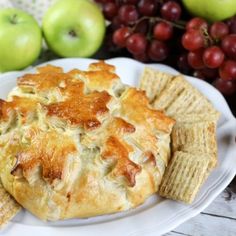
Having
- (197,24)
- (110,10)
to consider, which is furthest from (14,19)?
(197,24)

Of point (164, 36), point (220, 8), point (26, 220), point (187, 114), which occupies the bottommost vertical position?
point (26, 220)

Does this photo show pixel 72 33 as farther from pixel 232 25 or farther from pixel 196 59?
pixel 232 25

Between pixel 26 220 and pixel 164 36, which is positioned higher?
pixel 164 36

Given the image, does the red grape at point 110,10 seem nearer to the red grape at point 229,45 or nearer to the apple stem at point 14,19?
the apple stem at point 14,19

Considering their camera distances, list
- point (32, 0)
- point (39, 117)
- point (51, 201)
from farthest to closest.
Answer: point (32, 0)
point (39, 117)
point (51, 201)

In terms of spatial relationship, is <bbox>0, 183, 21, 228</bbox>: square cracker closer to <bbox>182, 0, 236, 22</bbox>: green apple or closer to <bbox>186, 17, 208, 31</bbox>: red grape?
<bbox>186, 17, 208, 31</bbox>: red grape

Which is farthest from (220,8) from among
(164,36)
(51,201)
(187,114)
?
(51,201)

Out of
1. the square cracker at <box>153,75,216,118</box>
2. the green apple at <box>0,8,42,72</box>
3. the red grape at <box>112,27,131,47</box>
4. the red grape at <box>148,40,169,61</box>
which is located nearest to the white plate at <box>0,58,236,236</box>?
the square cracker at <box>153,75,216,118</box>

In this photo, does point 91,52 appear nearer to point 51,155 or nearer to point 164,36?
point 164,36
